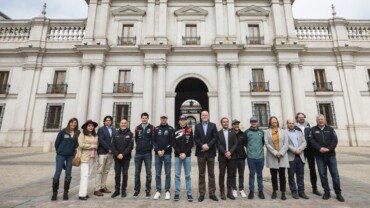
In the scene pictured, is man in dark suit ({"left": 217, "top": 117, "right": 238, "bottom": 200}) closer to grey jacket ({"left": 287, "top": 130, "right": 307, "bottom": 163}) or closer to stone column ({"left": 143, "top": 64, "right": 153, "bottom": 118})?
grey jacket ({"left": 287, "top": 130, "right": 307, "bottom": 163})

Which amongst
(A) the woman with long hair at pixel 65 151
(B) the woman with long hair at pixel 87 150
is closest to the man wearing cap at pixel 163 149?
(B) the woman with long hair at pixel 87 150

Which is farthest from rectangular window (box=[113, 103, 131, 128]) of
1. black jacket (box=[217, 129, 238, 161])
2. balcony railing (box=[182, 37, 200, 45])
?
black jacket (box=[217, 129, 238, 161])

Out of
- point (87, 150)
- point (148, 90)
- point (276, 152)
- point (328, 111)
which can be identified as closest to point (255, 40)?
point (328, 111)

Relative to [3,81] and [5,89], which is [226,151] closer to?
[5,89]

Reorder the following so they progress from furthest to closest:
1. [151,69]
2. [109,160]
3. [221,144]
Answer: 1. [151,69]
2. [109,160]
3. [221,144]

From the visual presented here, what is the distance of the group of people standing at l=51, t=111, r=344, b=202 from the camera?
14.8 ft

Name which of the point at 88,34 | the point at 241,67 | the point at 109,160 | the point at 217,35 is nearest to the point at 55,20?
the point at 88,34

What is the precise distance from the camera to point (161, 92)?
646 inches

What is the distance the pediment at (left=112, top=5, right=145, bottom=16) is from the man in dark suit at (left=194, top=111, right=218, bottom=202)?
678 inches

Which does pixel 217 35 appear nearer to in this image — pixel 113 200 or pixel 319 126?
pixel 319 126

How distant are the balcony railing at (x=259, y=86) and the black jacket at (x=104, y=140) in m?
14.4

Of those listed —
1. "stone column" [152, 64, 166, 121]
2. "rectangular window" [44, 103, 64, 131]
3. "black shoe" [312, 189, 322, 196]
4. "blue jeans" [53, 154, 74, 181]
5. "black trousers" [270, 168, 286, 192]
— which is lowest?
"black shoe" [312, 189, 322, 196]

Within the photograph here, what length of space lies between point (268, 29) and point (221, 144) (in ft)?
57.6

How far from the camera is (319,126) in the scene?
485 cm
